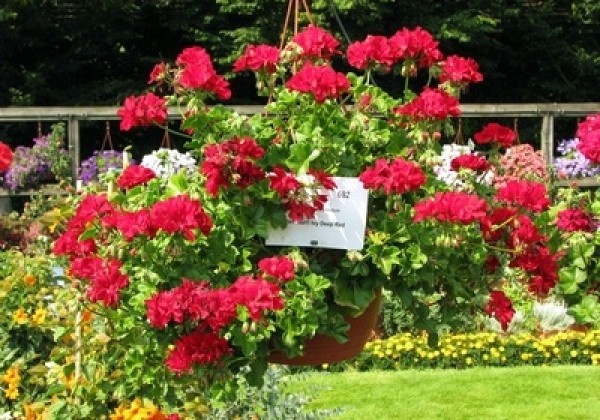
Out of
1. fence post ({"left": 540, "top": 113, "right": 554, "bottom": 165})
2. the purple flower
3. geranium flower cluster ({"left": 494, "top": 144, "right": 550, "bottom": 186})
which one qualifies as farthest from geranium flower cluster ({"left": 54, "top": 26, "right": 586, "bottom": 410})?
fence post ({"left": 540, "top": 113, "right": 554, "bottom": 165})

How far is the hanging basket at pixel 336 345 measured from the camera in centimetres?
249

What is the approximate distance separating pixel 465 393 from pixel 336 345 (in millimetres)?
3254

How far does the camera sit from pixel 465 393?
5637mm

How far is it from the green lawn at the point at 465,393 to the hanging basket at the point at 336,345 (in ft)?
7.91

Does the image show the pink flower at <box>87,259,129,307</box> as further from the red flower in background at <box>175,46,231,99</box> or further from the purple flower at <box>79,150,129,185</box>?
the purple flower at <box>79,150,129,185</box>

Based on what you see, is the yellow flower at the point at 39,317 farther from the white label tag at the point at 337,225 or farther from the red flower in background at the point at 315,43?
the white label tag at the point at 337,225

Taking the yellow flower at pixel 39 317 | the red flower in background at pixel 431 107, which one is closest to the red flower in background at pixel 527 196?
the red flower in background at pixel 431 107

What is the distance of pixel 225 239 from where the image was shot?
2.36 m

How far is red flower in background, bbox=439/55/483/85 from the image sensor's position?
9.17ft

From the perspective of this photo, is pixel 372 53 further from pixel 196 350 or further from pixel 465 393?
pixel 465 393

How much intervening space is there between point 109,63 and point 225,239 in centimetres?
1261

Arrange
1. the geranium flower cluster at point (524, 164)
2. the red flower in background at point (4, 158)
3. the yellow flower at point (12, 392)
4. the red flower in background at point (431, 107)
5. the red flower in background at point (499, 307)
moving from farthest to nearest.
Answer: the geranium flower cluster at point (524, 164), the yellow flower at point (12, 392), the red flower in background at point (4, 158), the red flower in background at point (499, 307), the red flower in background at point (431, 107)

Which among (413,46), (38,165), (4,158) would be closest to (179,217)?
(413,46)

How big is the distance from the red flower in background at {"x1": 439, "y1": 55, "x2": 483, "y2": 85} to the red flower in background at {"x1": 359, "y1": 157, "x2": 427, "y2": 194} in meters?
0.50
